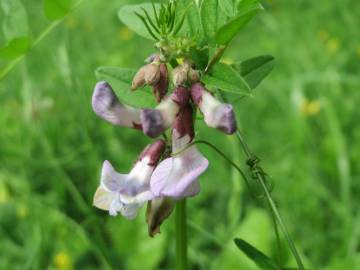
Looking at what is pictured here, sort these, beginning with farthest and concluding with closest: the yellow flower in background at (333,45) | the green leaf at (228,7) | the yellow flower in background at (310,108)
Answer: the yellow flower in background at (333,45), the yellow flower in background at (310,108), the green leaf at (228,7)

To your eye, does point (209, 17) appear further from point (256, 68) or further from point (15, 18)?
point (15, 18)

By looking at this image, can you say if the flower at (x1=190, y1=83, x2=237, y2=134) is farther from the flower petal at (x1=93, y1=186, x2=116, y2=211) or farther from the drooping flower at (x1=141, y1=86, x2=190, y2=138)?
the flower petal at (x1=93, y1=186, x2=116, y2=211)

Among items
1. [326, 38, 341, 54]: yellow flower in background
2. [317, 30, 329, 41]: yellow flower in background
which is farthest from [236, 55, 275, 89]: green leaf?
[317, 30, 329, 41]: yellow flower in background

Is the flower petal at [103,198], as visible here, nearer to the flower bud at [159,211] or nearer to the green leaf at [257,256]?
the flower bud at [159,211]

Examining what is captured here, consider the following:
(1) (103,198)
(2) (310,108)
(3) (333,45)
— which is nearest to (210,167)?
(2) (310,108)

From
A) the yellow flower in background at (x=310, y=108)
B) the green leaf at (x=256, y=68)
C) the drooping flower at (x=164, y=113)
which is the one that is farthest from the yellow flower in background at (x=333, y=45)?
the drooping flower at (x=164, y=113)

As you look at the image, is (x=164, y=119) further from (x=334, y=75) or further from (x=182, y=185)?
(x=334, y=75)

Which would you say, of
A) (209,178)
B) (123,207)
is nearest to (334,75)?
(209,178)
